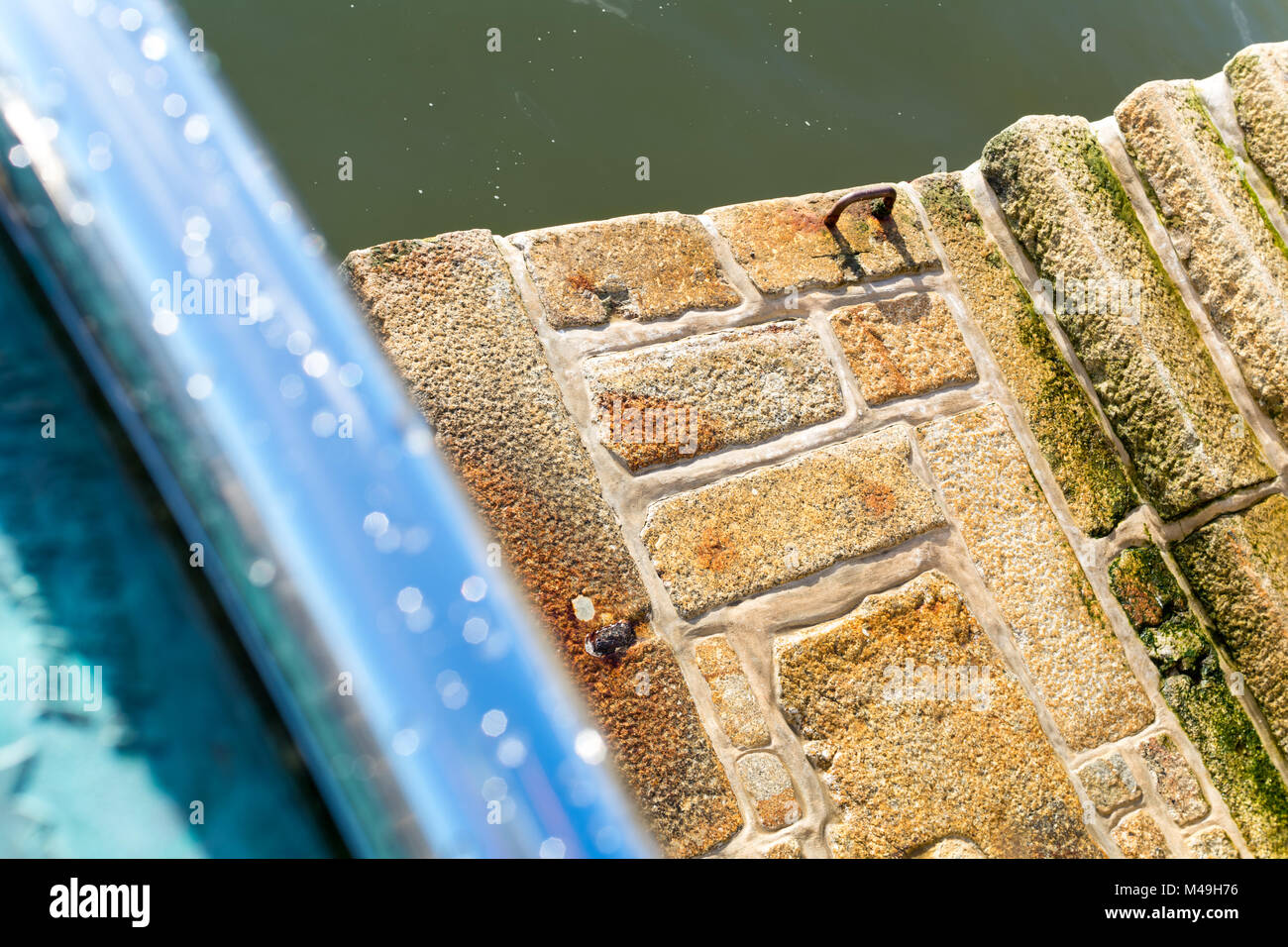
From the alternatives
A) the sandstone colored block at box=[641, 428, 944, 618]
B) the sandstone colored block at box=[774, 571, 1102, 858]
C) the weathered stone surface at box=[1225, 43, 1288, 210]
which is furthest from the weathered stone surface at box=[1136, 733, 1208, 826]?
the weathered stone surface at box=[1225, 43, 1288, 210]

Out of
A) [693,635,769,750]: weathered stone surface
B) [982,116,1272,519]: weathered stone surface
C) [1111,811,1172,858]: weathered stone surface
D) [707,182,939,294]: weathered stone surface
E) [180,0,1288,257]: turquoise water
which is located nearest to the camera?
[693,635,769,750]: weathered stone surface

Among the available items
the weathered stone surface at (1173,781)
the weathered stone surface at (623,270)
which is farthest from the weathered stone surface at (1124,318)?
the weathered stone surface at (623,270)

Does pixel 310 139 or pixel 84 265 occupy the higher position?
pixel 310 139

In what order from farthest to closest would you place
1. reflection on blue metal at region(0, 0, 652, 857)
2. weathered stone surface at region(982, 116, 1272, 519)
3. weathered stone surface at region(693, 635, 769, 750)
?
weathered stone surface at region(982, 116, 1272, 519), weathered stone surface at region(693, 635, 769, 750), reflection on blue metal at region(0, 0, 652, 857)

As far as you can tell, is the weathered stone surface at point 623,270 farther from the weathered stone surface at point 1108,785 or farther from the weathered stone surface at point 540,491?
the weathered stone surface at point 1108,785

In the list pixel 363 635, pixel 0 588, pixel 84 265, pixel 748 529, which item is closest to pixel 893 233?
pixel 748 529

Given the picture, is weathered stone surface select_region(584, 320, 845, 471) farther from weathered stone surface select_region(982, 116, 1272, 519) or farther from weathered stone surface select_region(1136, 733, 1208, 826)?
weathered stone surface select_region(1136, 733, 1208, 826)

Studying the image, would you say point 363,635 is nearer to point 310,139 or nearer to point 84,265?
point 84,265
